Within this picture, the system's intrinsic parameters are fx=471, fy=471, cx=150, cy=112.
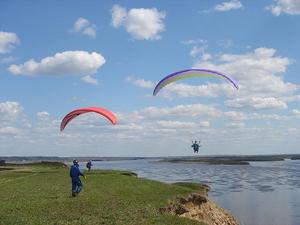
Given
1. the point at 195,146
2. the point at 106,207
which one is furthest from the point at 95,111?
the point at 195,146

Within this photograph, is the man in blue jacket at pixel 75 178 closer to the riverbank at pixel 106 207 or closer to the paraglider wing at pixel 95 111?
the riverbank at pixel 106 207

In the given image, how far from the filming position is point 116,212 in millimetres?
21312

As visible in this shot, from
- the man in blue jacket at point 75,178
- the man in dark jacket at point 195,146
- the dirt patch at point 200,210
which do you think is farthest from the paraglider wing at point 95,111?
the man in dark jacket at point 195,146

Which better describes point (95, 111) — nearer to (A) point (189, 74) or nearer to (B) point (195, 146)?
(A) point (189, 74)

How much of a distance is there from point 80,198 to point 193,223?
23.8 feet

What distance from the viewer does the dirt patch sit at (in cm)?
2726

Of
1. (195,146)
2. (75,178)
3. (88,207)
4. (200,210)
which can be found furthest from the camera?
(195,146)

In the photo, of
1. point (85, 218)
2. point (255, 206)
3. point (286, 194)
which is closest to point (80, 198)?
point (85, 218)

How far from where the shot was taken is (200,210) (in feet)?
95.3

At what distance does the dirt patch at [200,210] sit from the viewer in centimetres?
2726

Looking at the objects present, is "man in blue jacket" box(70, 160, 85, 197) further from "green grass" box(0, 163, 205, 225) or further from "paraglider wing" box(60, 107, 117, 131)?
"paraglider wing" box(60, 107, 117, 131)

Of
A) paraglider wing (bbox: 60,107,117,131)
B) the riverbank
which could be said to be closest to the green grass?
the riverbank

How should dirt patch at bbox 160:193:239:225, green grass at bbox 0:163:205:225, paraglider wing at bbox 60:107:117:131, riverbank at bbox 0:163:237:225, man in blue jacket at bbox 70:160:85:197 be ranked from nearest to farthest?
green grass at bbox 0:163:205:225 → riverbank at bbox 0:163:237:225 → man in blue jacket at bbox 70:160:85:197 → dirt patch at bbox 160:193:239:225 → paraglider wing at bbox 60:107:117:131

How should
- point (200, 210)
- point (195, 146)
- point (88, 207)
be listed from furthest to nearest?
point (195, 146)
point (200, 210)
point (88, 207)
